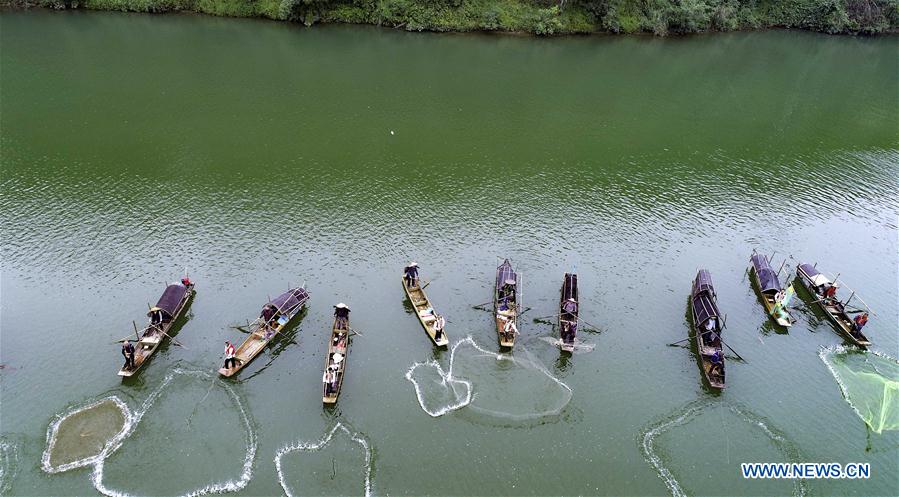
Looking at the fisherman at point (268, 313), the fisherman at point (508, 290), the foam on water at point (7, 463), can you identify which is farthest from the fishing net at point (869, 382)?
the foam on water at point (7, 463)

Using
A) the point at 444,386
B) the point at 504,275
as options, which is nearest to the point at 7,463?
the point at 444,386

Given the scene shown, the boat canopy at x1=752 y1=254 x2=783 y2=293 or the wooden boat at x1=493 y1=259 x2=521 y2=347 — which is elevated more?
the boat canopy at x1=752 y1=254 x2=783 y2=293

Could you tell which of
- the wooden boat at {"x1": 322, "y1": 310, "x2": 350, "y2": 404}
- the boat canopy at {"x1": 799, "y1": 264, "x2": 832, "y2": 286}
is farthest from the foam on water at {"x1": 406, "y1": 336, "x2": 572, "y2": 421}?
the boat canopy at {"x1": 799, "y1": 264, "x2": 832, "y2": 286}

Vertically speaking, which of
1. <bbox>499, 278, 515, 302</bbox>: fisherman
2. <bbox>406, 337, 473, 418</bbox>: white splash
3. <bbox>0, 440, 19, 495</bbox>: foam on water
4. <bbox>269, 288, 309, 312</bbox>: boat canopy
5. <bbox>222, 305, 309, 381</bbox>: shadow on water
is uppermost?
<bbox>499, 278, 515, 302</bbox>: fisherman

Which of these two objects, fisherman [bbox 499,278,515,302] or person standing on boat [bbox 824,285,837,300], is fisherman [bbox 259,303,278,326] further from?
person standing on boat [bbox 824,285,837,300]

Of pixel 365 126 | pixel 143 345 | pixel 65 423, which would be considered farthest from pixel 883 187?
pixel 65 423

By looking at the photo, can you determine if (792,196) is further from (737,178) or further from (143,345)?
(143,345)

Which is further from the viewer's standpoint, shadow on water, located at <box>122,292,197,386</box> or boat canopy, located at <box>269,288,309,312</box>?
boat canopy, located at <box>269,288,309,312</box>

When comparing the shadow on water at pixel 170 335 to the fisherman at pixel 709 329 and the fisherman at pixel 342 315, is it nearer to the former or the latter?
the fisherman at pixel 342 315
